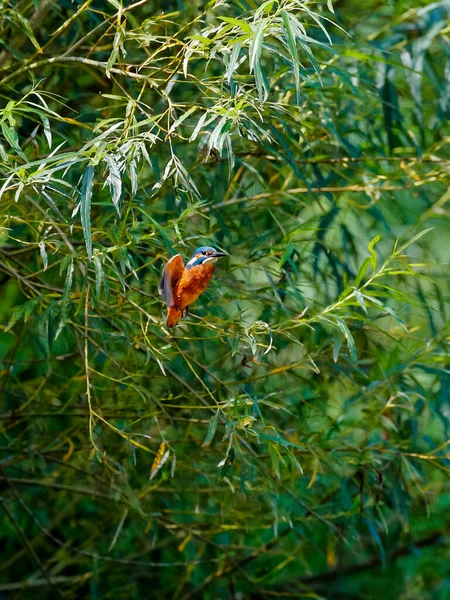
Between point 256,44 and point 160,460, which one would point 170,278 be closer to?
point 256,44

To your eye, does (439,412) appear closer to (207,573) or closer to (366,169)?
(366,169)

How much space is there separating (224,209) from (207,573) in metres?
1.25

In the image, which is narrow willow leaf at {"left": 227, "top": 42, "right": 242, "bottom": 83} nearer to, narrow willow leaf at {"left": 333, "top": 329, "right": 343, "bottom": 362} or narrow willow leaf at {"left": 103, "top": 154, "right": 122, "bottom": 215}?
narrow willow leaf at {"left": 103, "top": 154, "right": 122, "bottom": 215}

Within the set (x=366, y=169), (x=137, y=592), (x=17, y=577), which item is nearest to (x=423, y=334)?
(x=366, y=169)

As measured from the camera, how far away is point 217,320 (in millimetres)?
1527

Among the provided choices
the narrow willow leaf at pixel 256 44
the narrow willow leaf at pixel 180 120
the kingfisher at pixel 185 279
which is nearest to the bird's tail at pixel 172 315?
the kingfisher at pixel 185 279

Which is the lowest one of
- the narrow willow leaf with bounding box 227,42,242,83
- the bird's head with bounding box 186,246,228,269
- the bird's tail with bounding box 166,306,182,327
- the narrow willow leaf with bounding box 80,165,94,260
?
the bird's tail with bounding box 166,306,182,327

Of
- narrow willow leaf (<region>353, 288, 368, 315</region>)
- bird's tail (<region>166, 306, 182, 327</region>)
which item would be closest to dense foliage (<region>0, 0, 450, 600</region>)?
narrow willow leaf (<region>353, 288, 368, 315</region>)

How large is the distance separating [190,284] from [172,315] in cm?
6

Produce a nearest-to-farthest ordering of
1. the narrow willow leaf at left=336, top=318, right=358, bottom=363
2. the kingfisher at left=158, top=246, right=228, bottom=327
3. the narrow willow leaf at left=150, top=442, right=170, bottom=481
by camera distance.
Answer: the kingfisher at left=158, top=246, right=228, bottom=327
the narrow willow leaf at left=336, top=318, right=358, bottom=363
the narrow willow leaf at left=150, top=442, right=170, bottom=481

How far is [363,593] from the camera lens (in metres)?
3.31

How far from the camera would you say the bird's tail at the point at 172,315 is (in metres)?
1.38

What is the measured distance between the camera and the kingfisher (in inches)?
53.1

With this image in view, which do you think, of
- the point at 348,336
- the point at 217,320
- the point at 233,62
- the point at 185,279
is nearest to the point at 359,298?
the point at 348,336
